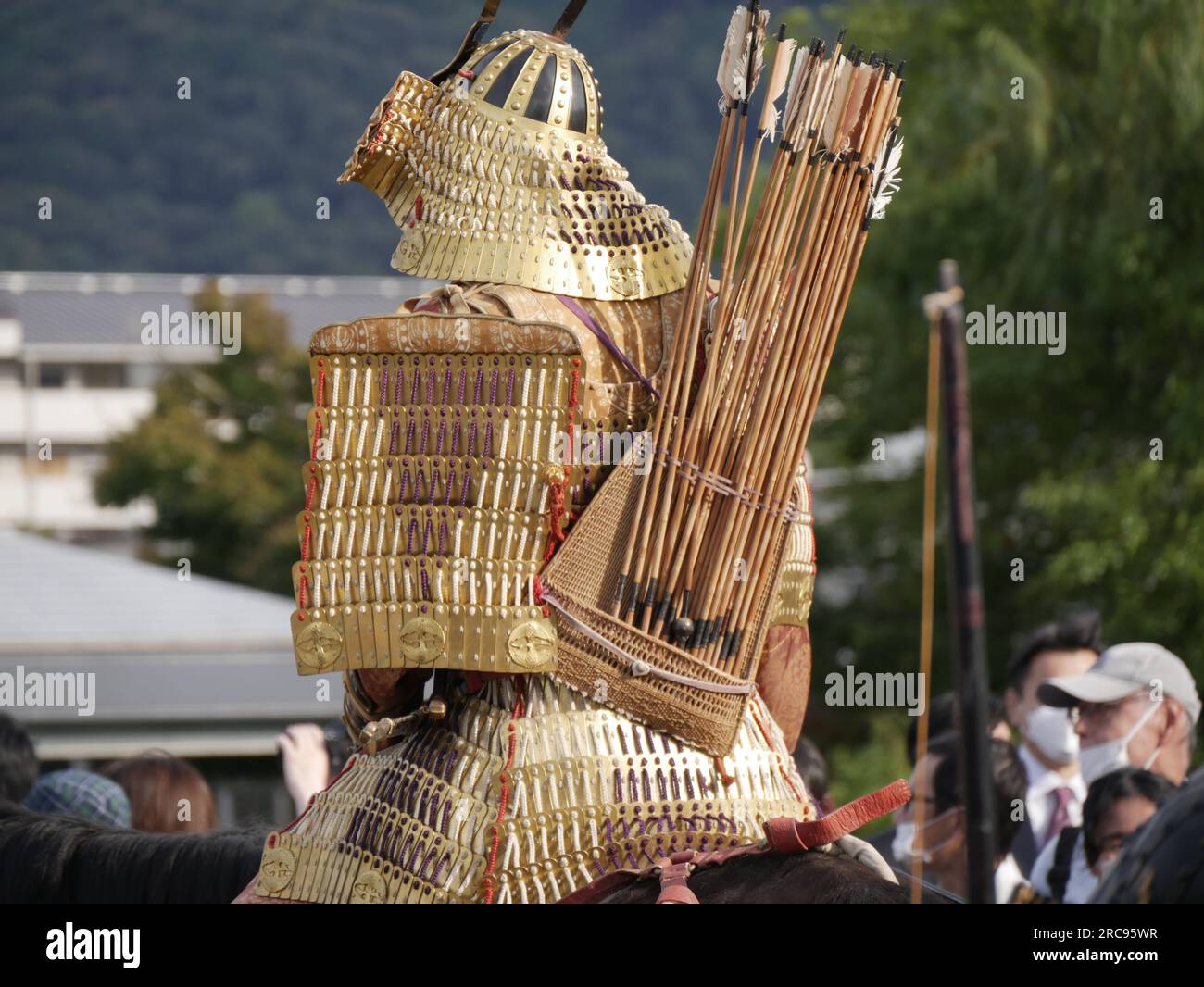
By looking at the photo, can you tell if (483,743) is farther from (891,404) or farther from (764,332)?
(891,404)

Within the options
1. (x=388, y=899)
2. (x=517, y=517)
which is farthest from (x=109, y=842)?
(x=517, y=517)

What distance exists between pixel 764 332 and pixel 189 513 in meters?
23.6

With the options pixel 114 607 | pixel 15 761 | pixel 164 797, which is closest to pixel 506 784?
pixel 164 797

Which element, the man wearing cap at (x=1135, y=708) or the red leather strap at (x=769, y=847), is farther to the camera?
the man wearing cap at (x=1135, y=708)

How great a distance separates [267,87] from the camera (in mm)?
64312

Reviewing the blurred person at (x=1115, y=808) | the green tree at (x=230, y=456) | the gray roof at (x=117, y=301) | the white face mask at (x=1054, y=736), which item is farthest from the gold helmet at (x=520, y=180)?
the gray roof at (x=117, y=301)

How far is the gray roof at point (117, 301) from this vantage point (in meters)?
39.2

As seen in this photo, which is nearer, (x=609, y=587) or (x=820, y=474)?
(x=609, y=587)

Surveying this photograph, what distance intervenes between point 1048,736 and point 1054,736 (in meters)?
0.02

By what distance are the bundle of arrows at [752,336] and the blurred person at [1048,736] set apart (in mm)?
3056

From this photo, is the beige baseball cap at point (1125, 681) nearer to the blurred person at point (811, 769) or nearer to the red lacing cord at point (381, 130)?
the blurred person at point (811, 769)

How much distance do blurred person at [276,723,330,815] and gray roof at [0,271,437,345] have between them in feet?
97.5

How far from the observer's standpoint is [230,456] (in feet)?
87.2

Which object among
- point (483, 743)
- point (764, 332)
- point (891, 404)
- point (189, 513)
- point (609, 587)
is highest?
point (764, 332)
